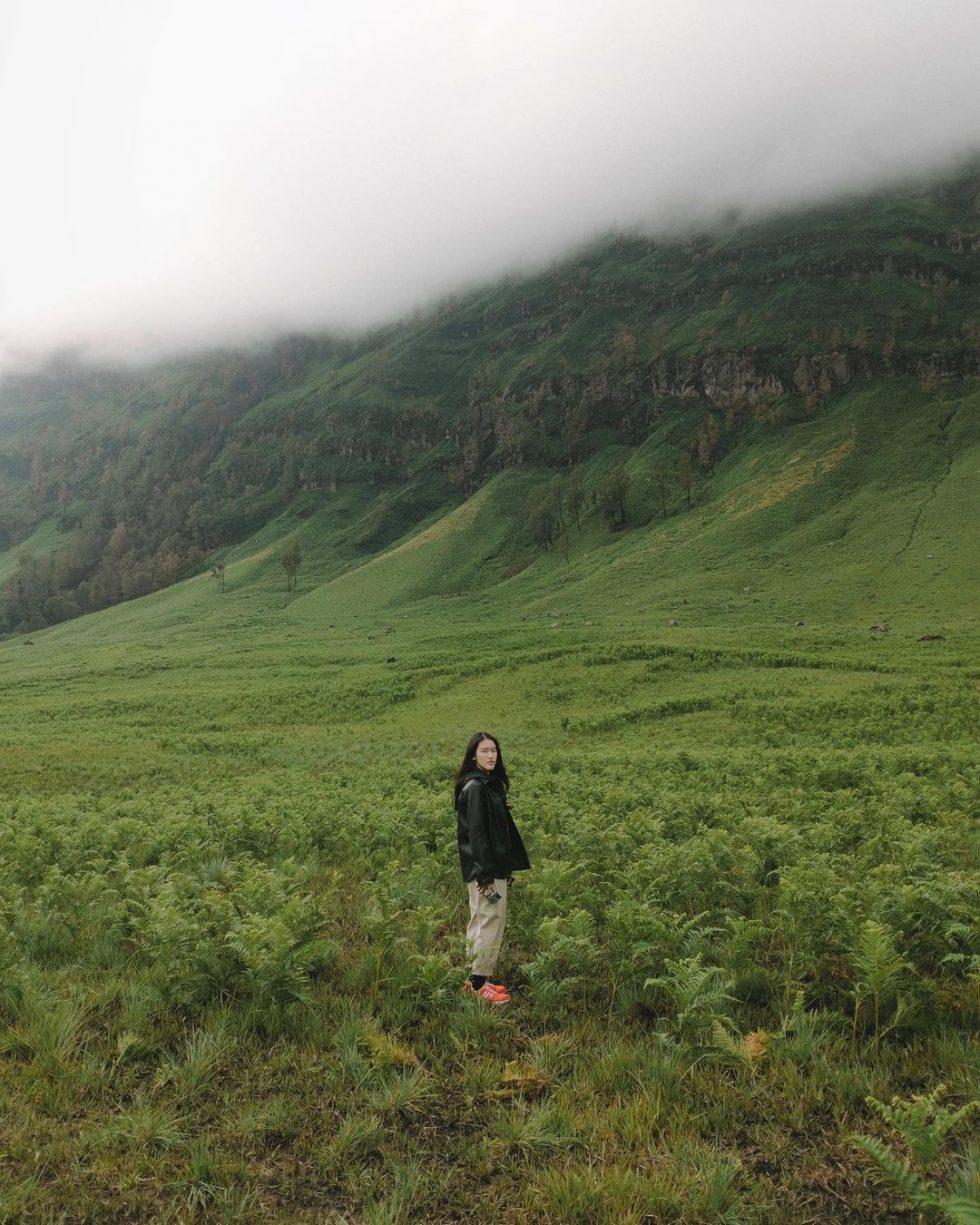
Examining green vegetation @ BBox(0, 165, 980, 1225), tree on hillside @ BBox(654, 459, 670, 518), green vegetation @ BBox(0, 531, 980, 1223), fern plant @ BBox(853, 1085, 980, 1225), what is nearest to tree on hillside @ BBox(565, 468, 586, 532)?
tree on hillside @ BBox(654, 459, 670, 518)

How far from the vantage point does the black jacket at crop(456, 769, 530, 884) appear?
828 cm

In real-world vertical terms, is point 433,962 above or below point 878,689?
above

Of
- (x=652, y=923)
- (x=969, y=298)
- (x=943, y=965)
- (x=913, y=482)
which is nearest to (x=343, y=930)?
(x=652, y=923)

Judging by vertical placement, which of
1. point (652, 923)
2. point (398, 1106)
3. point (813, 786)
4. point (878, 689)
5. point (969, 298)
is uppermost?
point (969, 298)

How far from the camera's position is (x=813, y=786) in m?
19.1

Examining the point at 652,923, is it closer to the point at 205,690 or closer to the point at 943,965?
the point at 943,965

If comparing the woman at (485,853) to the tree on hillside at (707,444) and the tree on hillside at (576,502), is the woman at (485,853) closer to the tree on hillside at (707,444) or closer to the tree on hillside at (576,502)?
the tree on hillside at (576,502)

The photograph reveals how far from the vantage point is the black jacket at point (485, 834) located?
828cm

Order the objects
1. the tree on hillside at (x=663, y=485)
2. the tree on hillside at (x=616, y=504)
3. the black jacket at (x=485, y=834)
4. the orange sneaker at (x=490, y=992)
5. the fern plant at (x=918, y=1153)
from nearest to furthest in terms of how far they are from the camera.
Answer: the fern plant at (x=918, y=1153) → the orange sneaker at (x=490, y=992) → the black jacket at (x=485, y=834) → the tree on hillside at (x=663, y=485) → the tree on hillside at (x=616, y=504)

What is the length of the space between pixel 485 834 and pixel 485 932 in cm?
114

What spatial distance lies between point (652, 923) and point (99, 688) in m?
62.6

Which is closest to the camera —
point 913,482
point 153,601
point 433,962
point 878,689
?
point 433,962

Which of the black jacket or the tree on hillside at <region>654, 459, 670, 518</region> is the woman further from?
the tree on hillside at <region>654, 459, 670, 518</region>

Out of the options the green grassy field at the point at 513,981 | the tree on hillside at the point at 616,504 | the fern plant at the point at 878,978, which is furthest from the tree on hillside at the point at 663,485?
the fern plant at the point at 878,978
